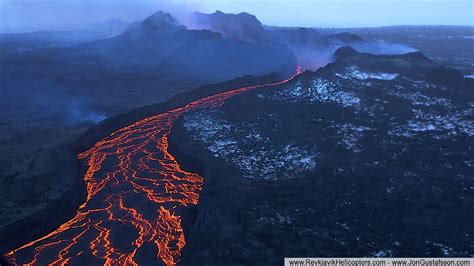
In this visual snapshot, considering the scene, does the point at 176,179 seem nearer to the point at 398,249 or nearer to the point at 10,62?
the point at 398,249

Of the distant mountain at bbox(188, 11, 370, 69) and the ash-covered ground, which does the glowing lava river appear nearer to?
the ash-covered ground

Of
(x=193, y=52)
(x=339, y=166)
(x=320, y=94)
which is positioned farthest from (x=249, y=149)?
(x=193, y=52)

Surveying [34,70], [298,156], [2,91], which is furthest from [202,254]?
[34,70]

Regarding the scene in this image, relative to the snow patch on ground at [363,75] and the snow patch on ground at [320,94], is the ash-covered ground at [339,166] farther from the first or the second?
the snow patch on ground at [363,75]

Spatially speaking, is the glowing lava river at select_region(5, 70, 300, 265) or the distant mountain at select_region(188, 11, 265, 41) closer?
the glowing lava river at select_region(5, 70, 300, 265)

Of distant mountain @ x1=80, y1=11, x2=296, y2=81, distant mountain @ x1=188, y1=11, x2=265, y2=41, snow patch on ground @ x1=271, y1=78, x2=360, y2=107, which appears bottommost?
snow patch on ground @ x1=271, y1=78, x2=360, y2=107

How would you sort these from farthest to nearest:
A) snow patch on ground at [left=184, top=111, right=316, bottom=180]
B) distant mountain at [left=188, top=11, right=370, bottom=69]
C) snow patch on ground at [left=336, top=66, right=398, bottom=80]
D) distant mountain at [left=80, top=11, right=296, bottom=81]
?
distant mountain at [left=188, top=11, right=370, bottom=69]
distant mountain at [left=80, top=11, right=296, bottom=81]
snow patch on ground at [left=336, top=66, right=398, bottom=80]
snow patch on ground at [left=184, top=111, right=316, bottom=180]

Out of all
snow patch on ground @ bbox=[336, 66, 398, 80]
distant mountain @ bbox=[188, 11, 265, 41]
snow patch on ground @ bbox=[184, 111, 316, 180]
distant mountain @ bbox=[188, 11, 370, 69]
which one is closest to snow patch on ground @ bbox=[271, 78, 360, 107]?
snow patch on ground @ bbox=[336, 66, 398, 80]

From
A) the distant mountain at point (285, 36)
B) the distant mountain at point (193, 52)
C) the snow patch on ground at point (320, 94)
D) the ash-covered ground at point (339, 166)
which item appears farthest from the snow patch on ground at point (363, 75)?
the distant mountain at point (285, 36)

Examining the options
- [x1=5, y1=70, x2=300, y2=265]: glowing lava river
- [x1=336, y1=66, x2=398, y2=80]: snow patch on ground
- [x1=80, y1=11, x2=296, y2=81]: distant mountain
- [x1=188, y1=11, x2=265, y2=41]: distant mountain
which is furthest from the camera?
[x1=188, y1=11, x2=265, y2=41]: distant mountain
